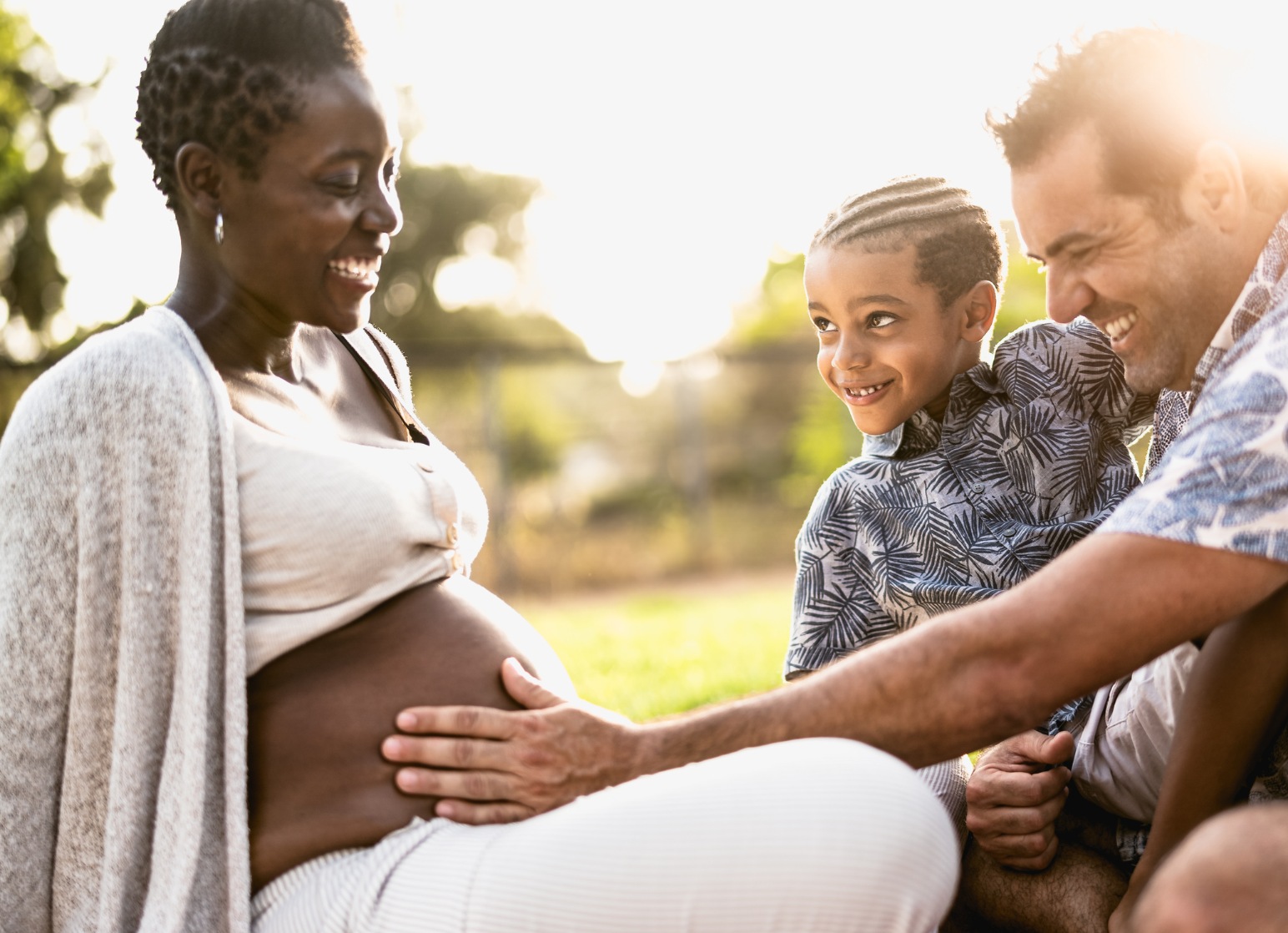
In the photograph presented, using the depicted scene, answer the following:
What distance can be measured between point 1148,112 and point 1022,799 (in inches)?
53.1

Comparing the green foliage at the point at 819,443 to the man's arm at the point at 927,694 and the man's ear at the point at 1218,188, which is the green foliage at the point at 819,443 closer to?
the man's ear at the point at 1218,188

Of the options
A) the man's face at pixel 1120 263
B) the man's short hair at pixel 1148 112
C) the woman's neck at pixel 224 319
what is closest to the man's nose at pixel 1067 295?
the man's face at pixel 1120 263

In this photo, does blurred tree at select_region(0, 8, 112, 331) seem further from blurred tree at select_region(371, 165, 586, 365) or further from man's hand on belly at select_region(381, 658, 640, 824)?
man's hand on belly at select_region(381, 658, 640, 824)

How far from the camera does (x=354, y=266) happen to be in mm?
2295

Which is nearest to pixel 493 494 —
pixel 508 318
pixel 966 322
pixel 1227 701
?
pixel 966 322

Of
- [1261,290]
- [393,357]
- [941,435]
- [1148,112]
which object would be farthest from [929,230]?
[393,357]

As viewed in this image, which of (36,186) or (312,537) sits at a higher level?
(36,186)

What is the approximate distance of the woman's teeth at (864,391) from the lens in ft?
9.43

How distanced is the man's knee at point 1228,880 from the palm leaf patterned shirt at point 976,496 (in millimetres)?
1140

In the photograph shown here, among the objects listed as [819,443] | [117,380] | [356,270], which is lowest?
[819,443]

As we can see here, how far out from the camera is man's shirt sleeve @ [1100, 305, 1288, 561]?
1.70m

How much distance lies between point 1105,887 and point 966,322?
1.34 meters

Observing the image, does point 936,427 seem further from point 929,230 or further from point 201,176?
point 201,176

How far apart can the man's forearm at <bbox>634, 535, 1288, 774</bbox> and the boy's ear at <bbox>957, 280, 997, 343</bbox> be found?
1.21 metres
